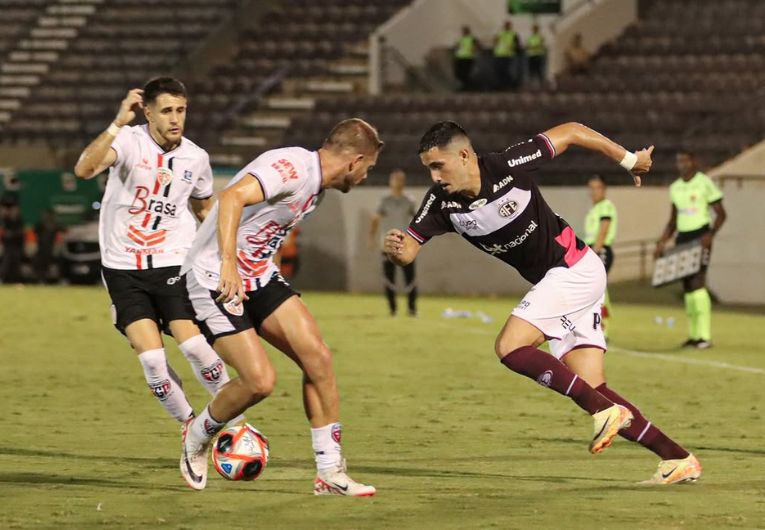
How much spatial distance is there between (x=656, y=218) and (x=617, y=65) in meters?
6.88

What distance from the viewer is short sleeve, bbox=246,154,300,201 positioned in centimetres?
775

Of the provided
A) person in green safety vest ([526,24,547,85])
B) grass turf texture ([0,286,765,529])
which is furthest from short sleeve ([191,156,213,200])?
person in green safety vest ([526,24,547,85])

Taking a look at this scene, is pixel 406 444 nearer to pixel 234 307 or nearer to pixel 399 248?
pixel 399 248

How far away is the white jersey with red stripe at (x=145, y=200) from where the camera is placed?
9.32 meters

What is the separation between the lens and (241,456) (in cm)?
830

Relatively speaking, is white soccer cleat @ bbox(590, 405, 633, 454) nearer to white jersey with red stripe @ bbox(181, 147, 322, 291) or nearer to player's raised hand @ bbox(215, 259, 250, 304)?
white jersey with red stripe @ bbox(181, 147, 322, 291)

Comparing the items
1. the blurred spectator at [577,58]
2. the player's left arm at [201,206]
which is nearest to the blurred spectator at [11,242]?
the blurred spectator at [577,58]

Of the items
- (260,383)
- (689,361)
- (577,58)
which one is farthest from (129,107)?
(577,58)

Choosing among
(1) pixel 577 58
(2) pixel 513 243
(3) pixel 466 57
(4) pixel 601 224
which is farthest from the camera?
(3) pixel 466 57

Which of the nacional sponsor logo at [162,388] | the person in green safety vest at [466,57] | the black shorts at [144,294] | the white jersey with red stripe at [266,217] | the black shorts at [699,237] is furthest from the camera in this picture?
the person in green safety vest at [466,57]

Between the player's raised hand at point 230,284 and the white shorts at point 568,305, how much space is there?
5.77 feet

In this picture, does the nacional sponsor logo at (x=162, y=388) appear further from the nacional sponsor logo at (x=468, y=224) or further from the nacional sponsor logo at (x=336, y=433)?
the nacional sponsor logo at (x=468, y=224)

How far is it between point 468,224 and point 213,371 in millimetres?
1697

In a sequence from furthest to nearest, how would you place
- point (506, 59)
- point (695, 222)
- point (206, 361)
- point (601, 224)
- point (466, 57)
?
point (466, 57) < point (506, 59) < point (601, 224) < point (695, 222) < point (206, 361)
